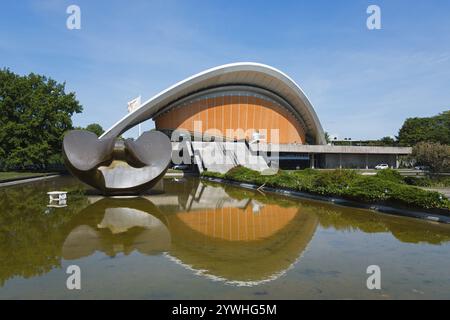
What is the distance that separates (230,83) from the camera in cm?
4409

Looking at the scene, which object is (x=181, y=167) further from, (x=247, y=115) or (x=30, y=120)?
(x=30, y=120)

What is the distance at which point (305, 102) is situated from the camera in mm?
45500

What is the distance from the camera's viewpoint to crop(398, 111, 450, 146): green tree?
48.1m

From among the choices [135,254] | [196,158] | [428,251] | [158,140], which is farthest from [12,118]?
[428,251]

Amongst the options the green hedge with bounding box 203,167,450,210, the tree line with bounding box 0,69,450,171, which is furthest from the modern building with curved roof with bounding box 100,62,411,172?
the green hedge with bounding box 203,167,450,210

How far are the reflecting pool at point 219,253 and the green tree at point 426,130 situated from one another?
42.4 meters

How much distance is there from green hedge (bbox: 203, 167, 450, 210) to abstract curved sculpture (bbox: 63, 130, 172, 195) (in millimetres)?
5736

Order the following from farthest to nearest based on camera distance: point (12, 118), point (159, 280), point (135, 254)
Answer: point (12, 118) < point (135, 254) < point (159, 280)

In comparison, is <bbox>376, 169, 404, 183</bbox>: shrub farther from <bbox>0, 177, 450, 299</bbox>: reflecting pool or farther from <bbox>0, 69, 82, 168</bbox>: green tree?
<bbox>0, 69, 82, 168</bbox>: green tree

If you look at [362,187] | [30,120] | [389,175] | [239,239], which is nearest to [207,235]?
[239,239]

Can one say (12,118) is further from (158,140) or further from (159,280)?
(159,280)

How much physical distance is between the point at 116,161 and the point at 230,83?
1145 inches
